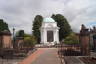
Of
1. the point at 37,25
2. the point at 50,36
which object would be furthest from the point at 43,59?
the point at 37,25

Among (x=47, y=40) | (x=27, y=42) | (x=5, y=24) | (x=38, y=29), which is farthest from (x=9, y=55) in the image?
(x=5, y=24)

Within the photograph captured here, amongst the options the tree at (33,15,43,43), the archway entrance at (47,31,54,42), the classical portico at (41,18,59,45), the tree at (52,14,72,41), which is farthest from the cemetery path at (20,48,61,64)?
the tree at (52,14,72,41)

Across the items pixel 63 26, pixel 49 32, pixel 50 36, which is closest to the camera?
pixel 50 36

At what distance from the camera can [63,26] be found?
79.6 metres

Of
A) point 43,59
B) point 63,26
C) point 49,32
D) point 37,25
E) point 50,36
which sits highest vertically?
point 37,25

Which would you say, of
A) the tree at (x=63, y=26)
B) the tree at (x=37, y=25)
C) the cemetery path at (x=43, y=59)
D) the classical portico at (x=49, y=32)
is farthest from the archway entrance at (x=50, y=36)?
the cemetery path at (x=43, y=59)

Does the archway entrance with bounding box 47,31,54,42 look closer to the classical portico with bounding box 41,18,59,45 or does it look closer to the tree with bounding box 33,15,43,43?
the classical portico with bounding box 41,18,59,45

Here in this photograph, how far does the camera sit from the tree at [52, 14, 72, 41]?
259 feet

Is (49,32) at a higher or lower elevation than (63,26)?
lower

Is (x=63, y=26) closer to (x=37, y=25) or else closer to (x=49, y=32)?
(x=37, y=25)

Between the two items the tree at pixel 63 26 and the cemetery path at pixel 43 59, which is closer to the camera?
the cemetery path at pixel 43 59

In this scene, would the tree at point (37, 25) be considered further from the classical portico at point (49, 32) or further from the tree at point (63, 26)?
the classical portico at point (49, 32)

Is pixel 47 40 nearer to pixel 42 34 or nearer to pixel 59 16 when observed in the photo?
pixel 42 34

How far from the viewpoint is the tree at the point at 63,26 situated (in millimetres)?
78875
